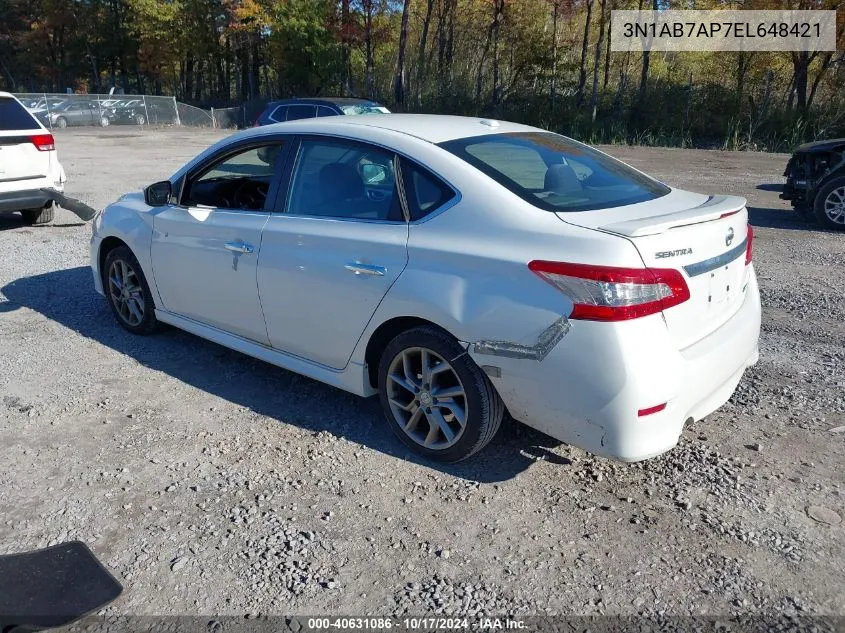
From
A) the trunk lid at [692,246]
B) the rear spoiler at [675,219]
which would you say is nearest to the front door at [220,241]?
the trunk lid at [692,246]

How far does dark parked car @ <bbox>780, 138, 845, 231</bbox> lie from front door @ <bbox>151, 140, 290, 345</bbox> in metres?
8.02

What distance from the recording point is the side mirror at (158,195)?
4.88m

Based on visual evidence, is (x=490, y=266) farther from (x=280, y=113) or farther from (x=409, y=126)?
(x=280, y=113)

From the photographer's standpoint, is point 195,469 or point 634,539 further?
point 195,469

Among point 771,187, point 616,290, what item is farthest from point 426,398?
point 771,187

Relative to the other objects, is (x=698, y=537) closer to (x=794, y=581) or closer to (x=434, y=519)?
(x=794, y=581)

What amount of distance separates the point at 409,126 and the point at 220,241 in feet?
4.58

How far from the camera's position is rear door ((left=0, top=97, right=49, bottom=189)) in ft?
27.6

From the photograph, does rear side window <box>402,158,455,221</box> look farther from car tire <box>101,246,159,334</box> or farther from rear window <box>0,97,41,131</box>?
rear window <box>0,97,41,131</box>

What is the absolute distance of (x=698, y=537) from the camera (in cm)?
300

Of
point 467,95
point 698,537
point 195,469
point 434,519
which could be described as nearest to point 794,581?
point 698,537

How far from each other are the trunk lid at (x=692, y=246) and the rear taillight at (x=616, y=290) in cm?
6

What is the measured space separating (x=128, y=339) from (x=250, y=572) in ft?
10.3

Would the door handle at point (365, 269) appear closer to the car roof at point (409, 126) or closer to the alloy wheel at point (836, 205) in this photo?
the car roof at point (409, 126)
